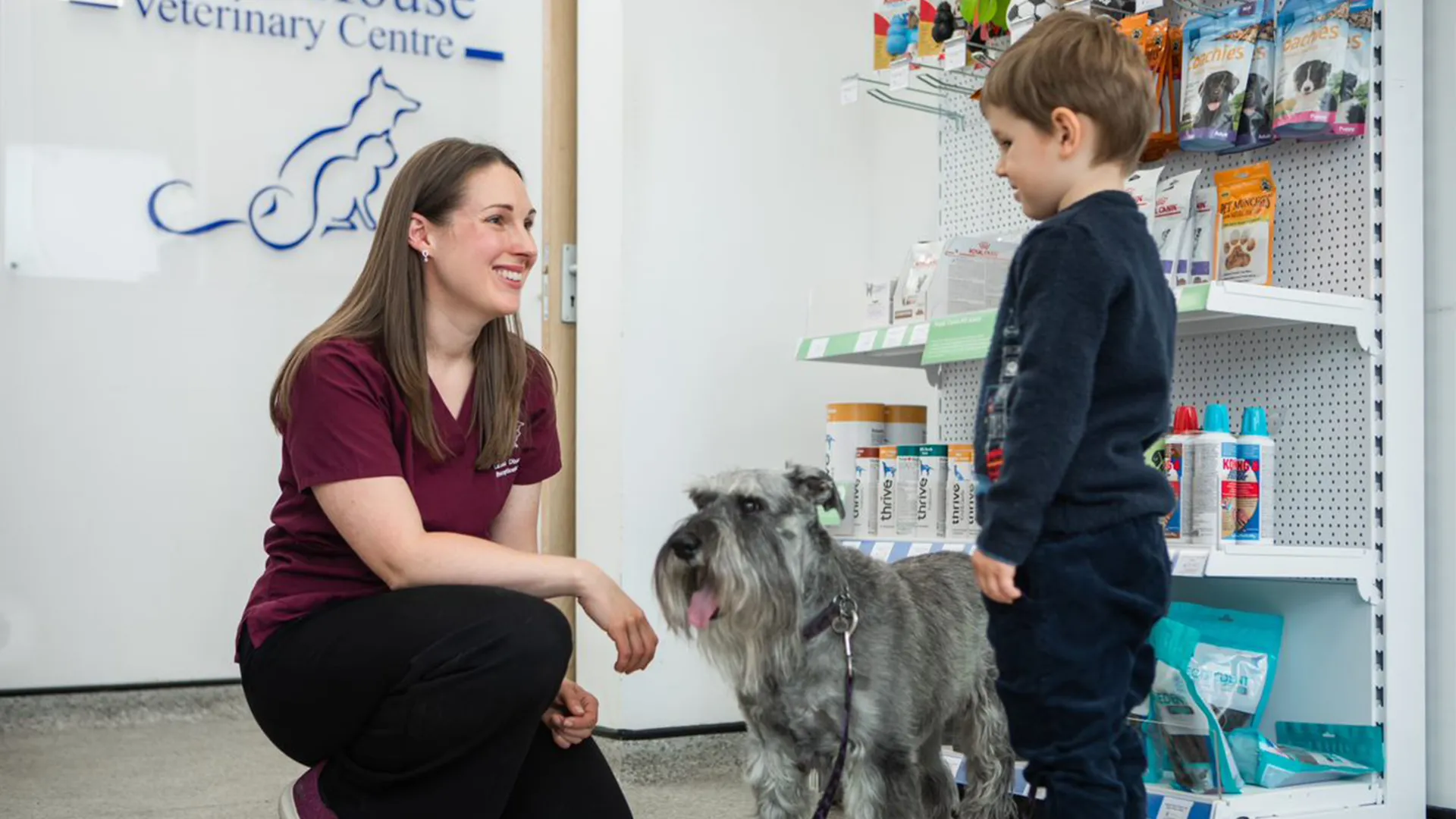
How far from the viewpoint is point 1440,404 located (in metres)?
2.64

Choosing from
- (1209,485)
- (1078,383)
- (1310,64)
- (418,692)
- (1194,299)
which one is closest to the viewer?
(1078,383)

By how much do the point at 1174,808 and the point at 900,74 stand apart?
1.65 meters

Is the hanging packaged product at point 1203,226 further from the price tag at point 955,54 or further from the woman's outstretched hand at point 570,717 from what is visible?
the woman's outstretched hand at point 570,717

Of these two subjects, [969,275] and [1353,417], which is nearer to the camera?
[1353,417]

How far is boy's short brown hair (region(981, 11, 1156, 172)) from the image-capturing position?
174cm

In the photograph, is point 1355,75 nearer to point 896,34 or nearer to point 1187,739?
point 896,34

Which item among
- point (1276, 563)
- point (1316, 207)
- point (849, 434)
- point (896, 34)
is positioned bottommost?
point (1276, 563)

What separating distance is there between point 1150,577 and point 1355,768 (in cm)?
109

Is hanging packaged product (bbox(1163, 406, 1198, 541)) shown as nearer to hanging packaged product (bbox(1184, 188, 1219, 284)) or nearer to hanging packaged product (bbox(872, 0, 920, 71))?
hanging packaged product (bbox(1184, 188, 1219, 284))

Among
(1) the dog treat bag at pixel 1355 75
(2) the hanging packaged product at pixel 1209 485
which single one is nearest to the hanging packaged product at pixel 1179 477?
(2) the hanging packaged product at pixel 1209 485

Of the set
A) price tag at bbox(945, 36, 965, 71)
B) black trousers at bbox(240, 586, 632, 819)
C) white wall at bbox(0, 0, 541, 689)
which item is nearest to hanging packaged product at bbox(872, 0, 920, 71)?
price tag at bbox(945, 36, 965, 71)

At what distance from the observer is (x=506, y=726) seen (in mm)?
1914

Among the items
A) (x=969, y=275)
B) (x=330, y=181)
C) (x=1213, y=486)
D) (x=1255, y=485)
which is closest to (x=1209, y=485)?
(x=1213, y=486)

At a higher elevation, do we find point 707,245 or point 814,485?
point 707,245
